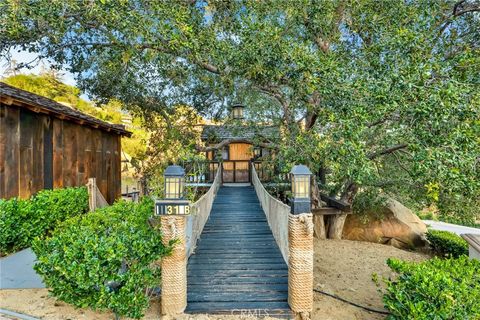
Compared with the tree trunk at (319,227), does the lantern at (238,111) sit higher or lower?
higher

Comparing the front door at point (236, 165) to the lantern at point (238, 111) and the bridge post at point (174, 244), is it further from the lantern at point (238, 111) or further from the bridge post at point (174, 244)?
the bridge post at point (174, 244)

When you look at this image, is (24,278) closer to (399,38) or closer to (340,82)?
(340,82)

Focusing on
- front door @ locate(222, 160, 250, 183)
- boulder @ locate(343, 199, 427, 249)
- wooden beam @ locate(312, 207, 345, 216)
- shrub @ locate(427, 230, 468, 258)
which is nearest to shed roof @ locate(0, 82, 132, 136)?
front door @ locate(222, 160, 250, 183)

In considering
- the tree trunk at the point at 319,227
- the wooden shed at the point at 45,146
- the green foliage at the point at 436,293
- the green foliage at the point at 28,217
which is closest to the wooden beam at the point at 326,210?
the tree trunk at the point at 319,227

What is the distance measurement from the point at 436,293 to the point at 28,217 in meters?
6.41

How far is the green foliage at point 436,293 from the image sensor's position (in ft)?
8.70

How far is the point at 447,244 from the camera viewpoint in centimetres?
852

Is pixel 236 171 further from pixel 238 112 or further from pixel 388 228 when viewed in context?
pixel 388 228

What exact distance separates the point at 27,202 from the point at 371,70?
22.9ft

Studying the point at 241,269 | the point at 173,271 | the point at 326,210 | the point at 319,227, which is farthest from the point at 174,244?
the point at 319,227

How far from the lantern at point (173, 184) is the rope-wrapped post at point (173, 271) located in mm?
294

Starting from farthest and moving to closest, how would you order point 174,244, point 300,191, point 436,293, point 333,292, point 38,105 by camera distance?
point 38,105
point 333,292
point 300,191
point 174,244
point 436,293

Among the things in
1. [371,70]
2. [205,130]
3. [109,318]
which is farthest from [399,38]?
[205,130]

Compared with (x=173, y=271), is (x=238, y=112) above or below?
above
